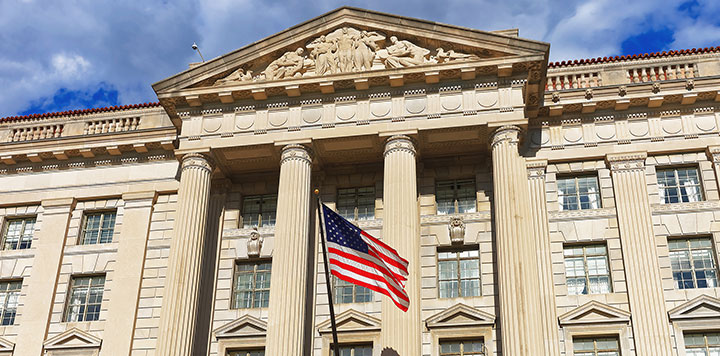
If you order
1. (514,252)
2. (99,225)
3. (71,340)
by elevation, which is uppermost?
(99,225)

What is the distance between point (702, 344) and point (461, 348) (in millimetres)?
7350

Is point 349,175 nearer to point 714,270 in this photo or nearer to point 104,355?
point 104,355

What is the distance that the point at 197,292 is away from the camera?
89.8 feet

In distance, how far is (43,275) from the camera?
30438 mm

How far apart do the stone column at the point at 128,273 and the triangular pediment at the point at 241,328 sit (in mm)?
3257

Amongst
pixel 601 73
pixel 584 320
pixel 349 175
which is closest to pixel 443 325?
pixel 584 320

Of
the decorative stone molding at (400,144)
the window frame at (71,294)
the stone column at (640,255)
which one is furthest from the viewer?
the window frame at (71,294)

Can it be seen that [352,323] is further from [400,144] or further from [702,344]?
[702,344]

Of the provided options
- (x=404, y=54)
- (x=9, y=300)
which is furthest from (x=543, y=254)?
(x=9, y=300)

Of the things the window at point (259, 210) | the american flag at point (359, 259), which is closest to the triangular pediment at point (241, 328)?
the window at point (259, 210)

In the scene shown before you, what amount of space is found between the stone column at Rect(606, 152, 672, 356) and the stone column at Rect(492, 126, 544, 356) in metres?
2.99

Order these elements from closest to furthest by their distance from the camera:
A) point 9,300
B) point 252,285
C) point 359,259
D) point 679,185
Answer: point 359,259
point 679,185
point 252,285
point 9,300

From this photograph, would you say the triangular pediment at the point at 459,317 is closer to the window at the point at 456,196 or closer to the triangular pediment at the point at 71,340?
the window at the point at 456,196

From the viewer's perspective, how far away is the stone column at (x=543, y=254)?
1010 inches
